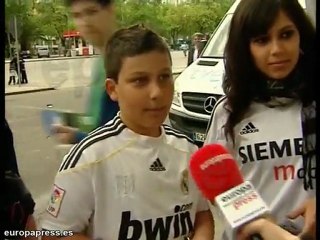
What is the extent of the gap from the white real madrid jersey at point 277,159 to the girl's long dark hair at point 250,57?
0.04 metres

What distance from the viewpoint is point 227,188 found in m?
0.85

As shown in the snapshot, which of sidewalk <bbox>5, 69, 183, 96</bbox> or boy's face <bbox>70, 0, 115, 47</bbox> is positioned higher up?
boy's face <bbox>70, 0, 115, 47</bbox>

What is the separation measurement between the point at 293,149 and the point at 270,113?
8 cm

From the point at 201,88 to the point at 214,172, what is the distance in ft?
1.22

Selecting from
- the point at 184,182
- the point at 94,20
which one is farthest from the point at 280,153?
the point at 94,20

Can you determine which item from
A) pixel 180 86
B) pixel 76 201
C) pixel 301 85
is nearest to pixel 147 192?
pixel 76 201

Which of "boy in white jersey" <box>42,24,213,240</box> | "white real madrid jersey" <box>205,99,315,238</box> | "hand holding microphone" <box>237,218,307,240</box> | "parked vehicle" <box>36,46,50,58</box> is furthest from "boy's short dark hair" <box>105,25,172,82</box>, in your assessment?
"hand holding microphone" <box>237,218,307,240</box>

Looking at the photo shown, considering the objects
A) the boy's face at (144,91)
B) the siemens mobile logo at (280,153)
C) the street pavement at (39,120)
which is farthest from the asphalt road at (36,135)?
the siemens mobile logo at (280,153)

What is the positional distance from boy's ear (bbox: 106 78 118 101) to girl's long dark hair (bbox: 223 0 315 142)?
221 millimetres

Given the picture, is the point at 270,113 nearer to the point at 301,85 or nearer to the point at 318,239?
the point at 301,85

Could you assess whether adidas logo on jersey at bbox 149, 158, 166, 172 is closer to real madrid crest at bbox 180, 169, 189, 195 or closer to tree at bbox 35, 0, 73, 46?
real madrid crest at bbox 180, 169, 189, 195

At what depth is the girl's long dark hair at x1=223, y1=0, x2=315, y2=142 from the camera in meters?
1.00

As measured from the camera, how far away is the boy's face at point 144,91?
3.22 ft

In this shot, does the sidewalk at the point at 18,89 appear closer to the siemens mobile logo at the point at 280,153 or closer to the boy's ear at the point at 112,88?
the boy's ear at the point at 112,88
